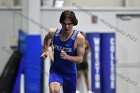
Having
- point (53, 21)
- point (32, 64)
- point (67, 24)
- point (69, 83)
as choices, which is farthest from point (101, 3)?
point (67, 24)

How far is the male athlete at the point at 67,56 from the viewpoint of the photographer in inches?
220

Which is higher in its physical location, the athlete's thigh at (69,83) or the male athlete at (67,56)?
the male athlete at (67,56)

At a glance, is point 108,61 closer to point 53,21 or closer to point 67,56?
point 53,21

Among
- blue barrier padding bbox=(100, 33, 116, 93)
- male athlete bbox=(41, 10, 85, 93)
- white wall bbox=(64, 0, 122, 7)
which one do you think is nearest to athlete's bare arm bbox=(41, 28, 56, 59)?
male athlete bbox=(41, 10, 85, 93)

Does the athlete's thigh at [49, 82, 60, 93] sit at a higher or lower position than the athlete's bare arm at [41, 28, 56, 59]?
lower

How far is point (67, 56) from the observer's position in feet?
18.0

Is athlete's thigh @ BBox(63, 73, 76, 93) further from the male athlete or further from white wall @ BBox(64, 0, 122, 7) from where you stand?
white wall @ BBox(64, 0, 122, 7)

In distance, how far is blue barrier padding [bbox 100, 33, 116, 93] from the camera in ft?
31.5

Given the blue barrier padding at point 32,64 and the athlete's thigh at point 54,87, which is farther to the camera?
the blue barrier padding at point 32,64

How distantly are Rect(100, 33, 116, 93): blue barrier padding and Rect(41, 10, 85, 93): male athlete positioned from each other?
12.5ft

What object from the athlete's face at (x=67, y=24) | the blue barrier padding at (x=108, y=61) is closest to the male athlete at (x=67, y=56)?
the athlete's face at (x=67, y=24)

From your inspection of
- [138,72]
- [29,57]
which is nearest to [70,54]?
[29,57]

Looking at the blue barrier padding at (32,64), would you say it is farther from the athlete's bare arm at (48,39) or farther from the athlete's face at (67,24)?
the athlete's face at (67,24)

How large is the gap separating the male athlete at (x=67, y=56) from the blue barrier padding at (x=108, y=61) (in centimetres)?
382
